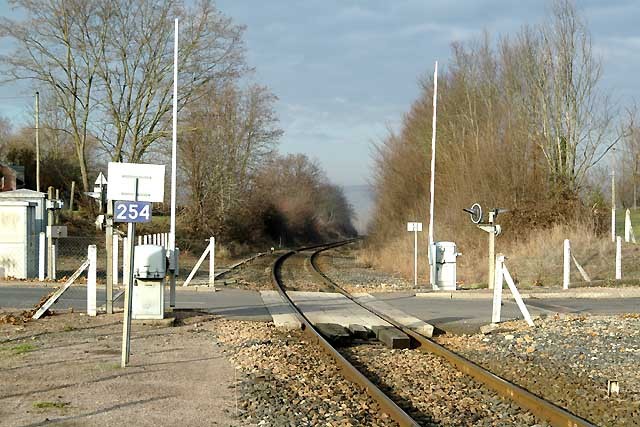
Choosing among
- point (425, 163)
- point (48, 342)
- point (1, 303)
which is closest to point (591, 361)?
point (48, 342)

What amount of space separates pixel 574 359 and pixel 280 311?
7.41 meters

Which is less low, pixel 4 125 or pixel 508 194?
pixel 4 125

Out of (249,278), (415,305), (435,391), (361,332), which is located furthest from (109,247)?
(249,278)

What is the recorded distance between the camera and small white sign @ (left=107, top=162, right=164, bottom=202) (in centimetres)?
966

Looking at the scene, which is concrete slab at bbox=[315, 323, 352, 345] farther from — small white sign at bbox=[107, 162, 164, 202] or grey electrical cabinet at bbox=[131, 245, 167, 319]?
small white sign at bbox=[107, 162, 164, 202]

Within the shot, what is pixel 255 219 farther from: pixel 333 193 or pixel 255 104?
pixel 333 193

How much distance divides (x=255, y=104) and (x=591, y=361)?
4765cm

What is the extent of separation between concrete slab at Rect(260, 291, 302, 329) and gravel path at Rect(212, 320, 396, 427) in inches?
52.7

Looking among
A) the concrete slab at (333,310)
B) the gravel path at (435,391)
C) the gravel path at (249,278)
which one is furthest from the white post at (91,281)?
the gravel path at (249,278)

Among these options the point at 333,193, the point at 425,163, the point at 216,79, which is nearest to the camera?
the point at 216,79

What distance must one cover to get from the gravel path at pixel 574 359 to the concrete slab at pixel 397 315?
74cm

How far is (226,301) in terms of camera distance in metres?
18.7

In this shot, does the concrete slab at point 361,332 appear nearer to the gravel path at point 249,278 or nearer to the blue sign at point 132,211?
the blue sign at point 132,211

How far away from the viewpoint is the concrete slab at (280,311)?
14252 millimetres
